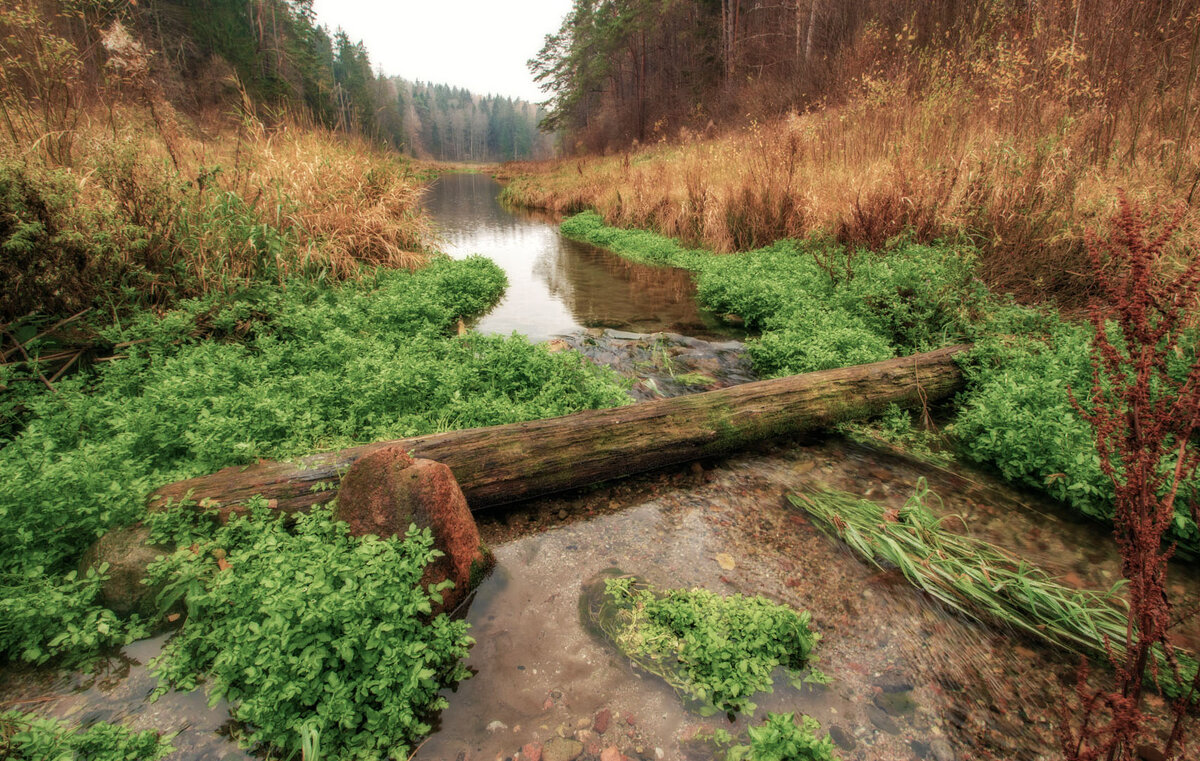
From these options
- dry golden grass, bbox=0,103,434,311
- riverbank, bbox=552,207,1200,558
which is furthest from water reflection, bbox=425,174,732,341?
dry golden grass, bbox=0,103,434,311

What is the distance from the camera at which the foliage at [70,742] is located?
5.71 ft

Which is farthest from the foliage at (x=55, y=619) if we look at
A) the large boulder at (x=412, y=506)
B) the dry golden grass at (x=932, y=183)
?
the dry golden grass at (x=932, y=183)

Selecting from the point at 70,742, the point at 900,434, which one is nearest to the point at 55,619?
the point at 70,742

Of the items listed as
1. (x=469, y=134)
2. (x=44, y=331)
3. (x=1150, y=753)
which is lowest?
(x=1150, y=753)

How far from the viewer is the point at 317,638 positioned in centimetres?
199

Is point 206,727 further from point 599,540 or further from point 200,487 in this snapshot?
point 599,540

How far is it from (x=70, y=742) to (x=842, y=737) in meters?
2.71

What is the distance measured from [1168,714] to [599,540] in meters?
2.47

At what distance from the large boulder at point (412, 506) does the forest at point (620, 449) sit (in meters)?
0.03

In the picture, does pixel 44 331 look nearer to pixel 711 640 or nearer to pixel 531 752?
pixel 531 752

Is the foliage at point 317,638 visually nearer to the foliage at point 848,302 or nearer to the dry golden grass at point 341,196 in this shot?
the foliage at point 848,302

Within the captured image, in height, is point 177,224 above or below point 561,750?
above

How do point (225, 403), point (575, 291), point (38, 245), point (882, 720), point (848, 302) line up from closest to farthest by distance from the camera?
1. point (882, 720)
2. point (225, 403)
3. point (38, 245)
4. point (848, 302)
5. point (575, 291)

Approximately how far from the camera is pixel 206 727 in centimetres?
202
